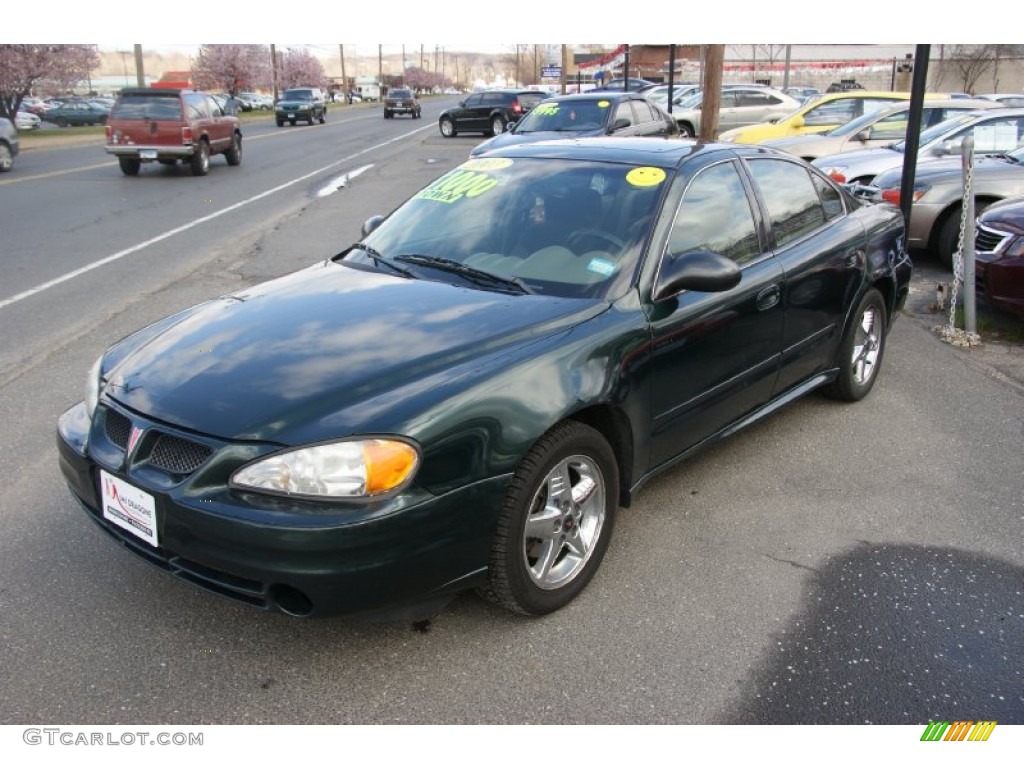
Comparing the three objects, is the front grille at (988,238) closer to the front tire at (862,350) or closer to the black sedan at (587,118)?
the front tire at (862,350)

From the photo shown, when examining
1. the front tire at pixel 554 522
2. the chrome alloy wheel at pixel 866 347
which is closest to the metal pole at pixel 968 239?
the chrome alloy wheel at pixel 866 347

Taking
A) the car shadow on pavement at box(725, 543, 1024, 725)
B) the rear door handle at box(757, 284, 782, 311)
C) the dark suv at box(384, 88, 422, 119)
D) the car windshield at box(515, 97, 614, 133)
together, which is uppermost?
the dark suv at box(384, 88, 422, 119)

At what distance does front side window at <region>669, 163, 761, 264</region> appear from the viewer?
3.62 meters

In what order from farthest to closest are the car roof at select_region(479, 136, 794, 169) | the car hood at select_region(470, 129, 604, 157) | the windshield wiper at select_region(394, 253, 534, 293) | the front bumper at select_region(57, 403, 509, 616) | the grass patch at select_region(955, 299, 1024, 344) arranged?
1. the car hood at select_region(470, 129, 604, 157)
2. the grass patch at select_region(955, 299, 1024, 344)
3. the car roof at select_region(479, 136, 794, 169)
4. the windshield wiper at select_region(394, 253, 534, 293)
5. the front bumper at select_region(57, 403, 509, 616)

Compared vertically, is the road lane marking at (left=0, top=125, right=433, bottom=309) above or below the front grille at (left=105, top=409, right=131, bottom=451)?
below

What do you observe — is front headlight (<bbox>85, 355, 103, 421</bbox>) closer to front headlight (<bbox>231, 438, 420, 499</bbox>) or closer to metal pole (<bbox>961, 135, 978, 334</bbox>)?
front headlight (<bbox>231, 438, 420, 499</bbox>)

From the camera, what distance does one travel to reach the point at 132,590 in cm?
305

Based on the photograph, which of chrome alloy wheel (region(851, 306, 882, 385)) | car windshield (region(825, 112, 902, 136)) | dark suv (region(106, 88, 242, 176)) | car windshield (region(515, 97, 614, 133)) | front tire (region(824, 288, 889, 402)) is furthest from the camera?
dark suv (region(106, 88, 242, 176))

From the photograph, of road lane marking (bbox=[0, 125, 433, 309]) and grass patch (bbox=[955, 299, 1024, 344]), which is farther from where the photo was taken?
road lane marking (bbox=[0, 125, 433, 309])

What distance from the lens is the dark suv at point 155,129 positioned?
1706 centimetres

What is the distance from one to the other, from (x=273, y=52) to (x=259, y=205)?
73.1 meters

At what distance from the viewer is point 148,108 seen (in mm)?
17188

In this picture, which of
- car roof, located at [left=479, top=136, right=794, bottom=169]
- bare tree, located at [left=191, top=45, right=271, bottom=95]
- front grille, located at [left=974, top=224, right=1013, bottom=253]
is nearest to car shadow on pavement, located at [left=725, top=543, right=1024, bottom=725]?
car roof, located at [left=479, top=136, right=794, bottom=169]

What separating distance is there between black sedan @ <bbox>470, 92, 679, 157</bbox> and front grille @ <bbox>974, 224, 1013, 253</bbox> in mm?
7547
